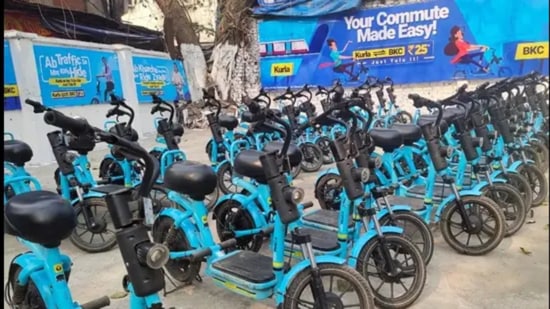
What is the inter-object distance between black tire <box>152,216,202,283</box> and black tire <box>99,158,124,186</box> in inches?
62.5

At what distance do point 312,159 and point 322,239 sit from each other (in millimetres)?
2873

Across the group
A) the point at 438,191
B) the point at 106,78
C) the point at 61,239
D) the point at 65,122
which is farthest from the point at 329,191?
the point at 106,78

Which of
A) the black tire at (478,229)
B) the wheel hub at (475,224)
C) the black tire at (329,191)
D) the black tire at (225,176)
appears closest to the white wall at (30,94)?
the black tire at (225,176)

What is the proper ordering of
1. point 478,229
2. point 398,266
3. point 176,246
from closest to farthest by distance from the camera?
point 398,266 < point 176,246 < point 478,229

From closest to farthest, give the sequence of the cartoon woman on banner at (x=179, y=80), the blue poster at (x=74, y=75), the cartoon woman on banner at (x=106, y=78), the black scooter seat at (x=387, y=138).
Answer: the cartoon woman on banner at (x=179, y=80) < the black scooter seat at (x=387, y=138) < the blue poster at (x=74, y=75) < the cartoon woman on banner at (x=106, y=78)

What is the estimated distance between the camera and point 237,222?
2.84 m

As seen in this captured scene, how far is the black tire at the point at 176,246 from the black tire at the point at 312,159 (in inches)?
119

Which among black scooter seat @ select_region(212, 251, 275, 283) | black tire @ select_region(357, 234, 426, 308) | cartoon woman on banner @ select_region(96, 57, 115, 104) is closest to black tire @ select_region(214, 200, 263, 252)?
black scooter seat @ select_region(212, 251, 275, 283)

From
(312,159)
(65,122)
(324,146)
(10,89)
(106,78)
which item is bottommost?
(312,159)

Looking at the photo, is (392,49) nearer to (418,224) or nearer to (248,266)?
(418,224)

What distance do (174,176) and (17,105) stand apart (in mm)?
4588

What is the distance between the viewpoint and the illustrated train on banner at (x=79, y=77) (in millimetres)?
5840

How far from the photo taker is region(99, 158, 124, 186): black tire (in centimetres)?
409

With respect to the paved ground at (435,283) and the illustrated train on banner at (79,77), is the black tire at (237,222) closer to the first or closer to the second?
the paved ground at (435,283)
